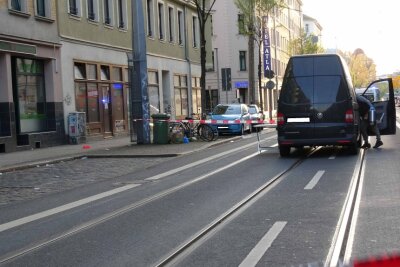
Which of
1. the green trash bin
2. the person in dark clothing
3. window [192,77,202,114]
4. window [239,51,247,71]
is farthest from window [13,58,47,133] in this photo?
window [239,51,247,71]

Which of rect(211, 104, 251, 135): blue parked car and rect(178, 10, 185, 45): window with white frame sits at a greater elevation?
rect(178, 10, 185, 45): window with white frame

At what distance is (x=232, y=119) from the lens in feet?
91.5

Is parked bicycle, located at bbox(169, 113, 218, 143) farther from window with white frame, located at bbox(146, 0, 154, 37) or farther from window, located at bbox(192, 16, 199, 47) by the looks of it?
window, located at bbox(192, 16, 199, 47)

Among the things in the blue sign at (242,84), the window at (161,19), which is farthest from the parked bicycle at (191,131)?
the blue sign at (242,84)

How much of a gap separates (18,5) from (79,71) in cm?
467

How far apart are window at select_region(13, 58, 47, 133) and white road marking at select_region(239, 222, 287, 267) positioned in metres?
16.0

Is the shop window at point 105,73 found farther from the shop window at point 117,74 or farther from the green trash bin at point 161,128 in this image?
the green trash bin at point 161,128

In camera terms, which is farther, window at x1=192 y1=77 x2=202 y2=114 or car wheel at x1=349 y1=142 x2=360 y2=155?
window at x1=192 y1=77 x2=202 y2=114

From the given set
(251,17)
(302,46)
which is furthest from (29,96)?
(302,46)

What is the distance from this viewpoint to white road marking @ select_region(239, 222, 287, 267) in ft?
17.2

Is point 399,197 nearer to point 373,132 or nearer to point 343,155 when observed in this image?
point 343,155

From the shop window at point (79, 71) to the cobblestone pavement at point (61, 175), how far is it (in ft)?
25.0

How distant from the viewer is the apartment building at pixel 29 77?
19.7 meters

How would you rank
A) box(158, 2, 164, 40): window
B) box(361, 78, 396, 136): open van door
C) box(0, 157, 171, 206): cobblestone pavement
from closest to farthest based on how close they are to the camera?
box(0, 157, 171, 206): cobblestone pavement
box(361, 78, 396, 136): open van door
box(158, 2, 164, 40): window
